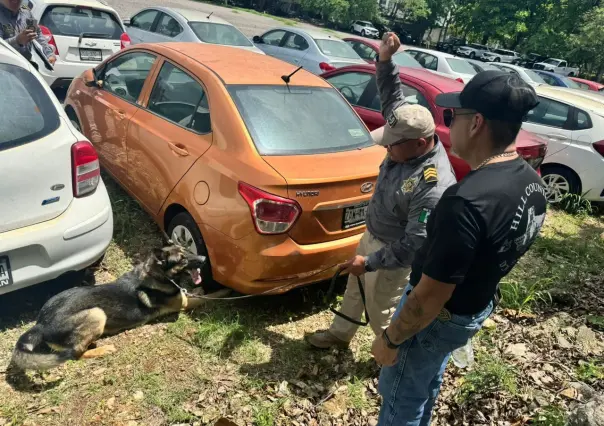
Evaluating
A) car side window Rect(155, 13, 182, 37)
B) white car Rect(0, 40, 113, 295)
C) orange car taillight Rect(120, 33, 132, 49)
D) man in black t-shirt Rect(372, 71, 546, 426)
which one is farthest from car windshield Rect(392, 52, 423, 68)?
man in black t-shirt Rect(372, 71, 546, 426)

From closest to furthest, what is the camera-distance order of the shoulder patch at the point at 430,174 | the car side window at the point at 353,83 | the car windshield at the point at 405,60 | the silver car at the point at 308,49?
1. the shoulder patch at the point at 430,174
2. the car side window at the point at 353,83
3. the silver car at the point at 308,49
4. the car windshield at the point at 405,60

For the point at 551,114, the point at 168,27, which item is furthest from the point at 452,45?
the point at 551,114

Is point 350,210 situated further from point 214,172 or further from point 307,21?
point 307,21

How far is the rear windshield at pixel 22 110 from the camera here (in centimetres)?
276

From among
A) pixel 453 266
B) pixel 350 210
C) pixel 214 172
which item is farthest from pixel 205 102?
pixel 453 266

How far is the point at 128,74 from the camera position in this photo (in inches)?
184

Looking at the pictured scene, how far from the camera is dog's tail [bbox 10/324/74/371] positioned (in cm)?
274

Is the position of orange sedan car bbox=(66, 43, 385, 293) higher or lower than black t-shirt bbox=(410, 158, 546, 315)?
lower

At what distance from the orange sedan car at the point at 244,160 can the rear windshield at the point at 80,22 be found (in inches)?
143

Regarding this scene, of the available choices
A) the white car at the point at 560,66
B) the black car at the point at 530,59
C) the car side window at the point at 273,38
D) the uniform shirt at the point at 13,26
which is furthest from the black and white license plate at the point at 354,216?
the black car at the point at 530,59

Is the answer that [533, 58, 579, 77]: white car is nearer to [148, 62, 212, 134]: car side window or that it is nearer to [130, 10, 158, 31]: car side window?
[130, 10, 158, 31]: car side window

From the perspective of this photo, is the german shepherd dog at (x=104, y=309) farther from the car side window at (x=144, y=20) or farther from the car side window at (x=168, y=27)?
the car side window at (x=144, y=20)

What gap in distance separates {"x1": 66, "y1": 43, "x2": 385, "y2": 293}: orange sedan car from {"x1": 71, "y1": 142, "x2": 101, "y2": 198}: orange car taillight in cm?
66

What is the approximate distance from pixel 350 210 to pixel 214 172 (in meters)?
1.00
